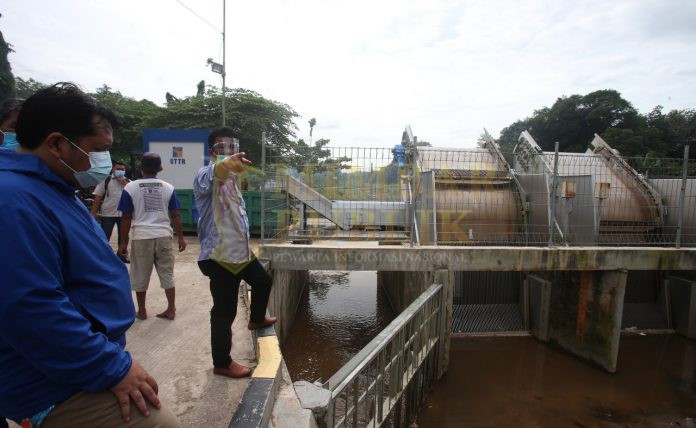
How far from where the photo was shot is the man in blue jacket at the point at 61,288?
1.03 metres

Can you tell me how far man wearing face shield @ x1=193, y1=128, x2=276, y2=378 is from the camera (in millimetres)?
2502

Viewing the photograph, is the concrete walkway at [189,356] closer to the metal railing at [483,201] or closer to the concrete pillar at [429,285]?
the metal railing at [483,201]

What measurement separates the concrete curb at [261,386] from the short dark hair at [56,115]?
5.52 ft

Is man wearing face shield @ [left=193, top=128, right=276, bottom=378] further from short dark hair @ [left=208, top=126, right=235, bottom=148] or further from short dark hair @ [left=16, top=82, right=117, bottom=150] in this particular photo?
short dark hair @ [left=16, top=82, right=117, bottom=150]

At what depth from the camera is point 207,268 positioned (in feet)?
8.24

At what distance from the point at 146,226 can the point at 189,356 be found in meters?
1.35

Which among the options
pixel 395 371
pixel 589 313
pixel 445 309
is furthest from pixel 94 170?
pixel 589 313

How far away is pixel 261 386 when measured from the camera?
242 cm

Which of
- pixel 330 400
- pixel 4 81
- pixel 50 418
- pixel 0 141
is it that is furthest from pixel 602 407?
pixel 4 81

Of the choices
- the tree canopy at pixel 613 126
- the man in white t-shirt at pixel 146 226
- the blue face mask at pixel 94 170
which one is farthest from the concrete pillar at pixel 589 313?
the tree canopy at pixel 613 126

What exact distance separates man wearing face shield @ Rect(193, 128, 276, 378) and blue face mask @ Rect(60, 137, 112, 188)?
1001mm

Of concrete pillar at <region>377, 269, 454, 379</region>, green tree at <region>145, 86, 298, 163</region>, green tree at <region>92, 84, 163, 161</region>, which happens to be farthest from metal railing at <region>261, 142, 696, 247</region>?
green tree at <region>92, 84, 163, 161</region>

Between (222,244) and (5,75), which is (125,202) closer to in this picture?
(222,244)

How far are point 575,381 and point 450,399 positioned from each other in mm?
2363
